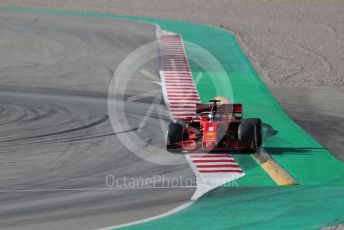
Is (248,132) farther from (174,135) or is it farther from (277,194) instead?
(277,194)

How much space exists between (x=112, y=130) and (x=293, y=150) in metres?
5.34

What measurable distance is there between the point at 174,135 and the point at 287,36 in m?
22.7

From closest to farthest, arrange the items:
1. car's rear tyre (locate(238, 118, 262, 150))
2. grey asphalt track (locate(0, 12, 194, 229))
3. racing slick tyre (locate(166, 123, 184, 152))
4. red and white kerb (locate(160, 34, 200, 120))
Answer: grey asphalt track (locate(0, 12, 194, 229)), car's rear tyre (locate(238, 118, 262, 150)), racing slick tyre (locate(166, 123, 184, 152)), red and white kerb (locate(160, 34, 200, 120))

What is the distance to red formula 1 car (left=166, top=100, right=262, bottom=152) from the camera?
21375mm

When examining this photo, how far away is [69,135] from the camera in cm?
2427

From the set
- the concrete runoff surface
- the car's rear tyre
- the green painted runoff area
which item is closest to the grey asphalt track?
the green painted runoff area

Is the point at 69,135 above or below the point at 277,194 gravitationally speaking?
above

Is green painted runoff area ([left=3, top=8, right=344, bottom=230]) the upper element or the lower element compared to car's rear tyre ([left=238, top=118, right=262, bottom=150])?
lower

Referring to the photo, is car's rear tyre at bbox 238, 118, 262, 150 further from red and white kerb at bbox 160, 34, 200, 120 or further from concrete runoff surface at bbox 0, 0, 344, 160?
red and white kerb at bbox 160, 34, 200, 120

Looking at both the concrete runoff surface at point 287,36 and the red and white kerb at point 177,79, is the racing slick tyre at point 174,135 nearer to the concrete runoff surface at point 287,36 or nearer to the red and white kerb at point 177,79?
the concrete runoff surface at point 287,36

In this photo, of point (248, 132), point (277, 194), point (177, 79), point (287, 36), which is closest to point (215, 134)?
point (248, 132)

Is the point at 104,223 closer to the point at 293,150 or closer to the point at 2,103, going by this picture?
the point at 293,150

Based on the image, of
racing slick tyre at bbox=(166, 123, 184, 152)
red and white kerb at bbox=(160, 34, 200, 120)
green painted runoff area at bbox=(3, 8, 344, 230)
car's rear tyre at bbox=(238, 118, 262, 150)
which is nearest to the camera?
green painted runoff area at bbox=(3, 8, 344, 230)

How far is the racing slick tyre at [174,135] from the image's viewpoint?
21656 millimetres
